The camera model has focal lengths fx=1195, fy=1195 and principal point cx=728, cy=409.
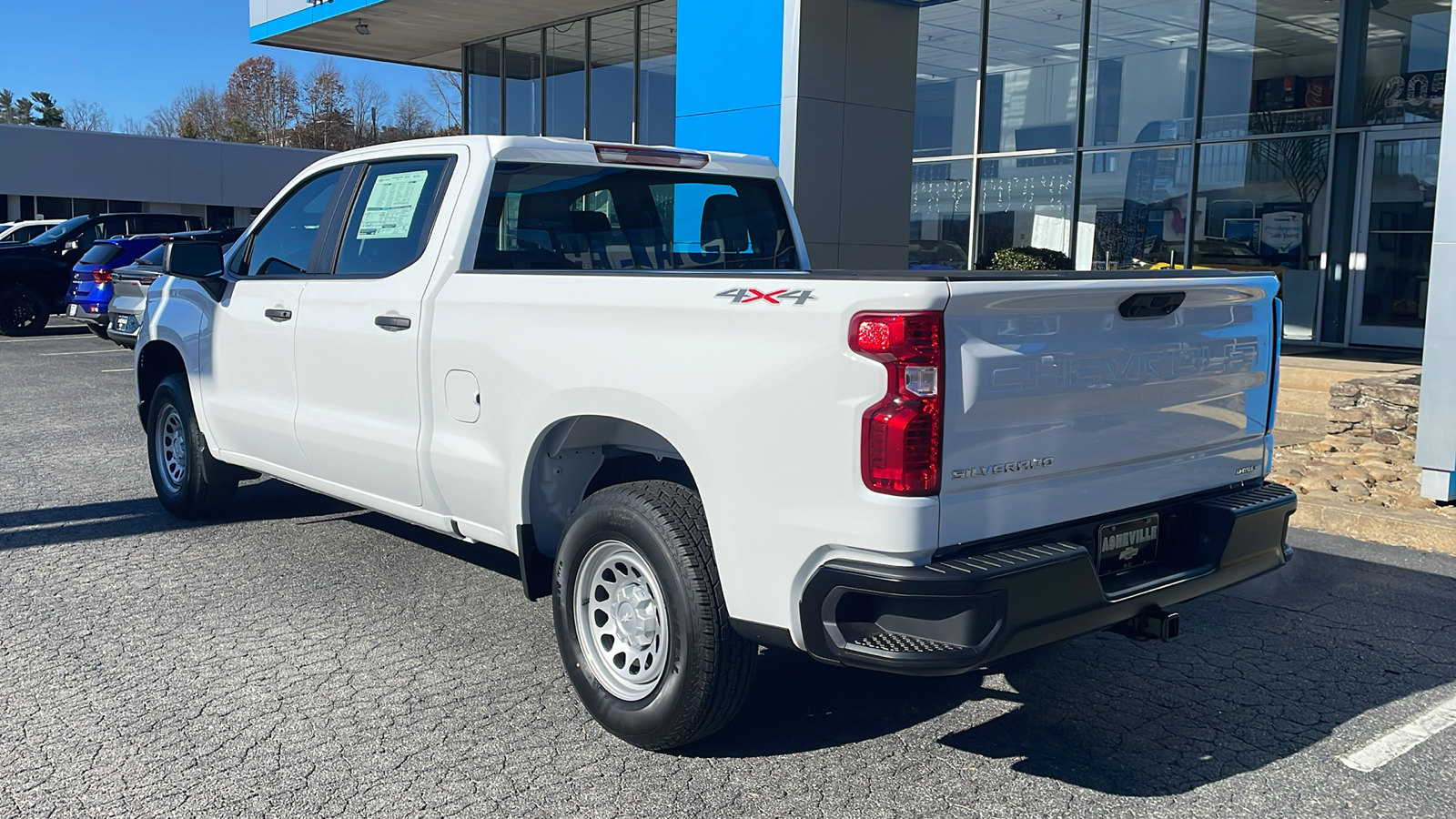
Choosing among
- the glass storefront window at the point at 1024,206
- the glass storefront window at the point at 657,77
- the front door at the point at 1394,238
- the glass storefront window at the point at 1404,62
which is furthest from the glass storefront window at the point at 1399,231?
the glass storefront window at the point at 657,77

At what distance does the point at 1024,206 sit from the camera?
16906mm

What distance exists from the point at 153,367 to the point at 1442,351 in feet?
25.4

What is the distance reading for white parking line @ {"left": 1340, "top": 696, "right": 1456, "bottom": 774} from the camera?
12.4ft

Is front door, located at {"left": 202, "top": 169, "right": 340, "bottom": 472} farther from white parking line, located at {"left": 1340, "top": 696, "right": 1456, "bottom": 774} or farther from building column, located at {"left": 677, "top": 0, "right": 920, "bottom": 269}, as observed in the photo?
building column, located at {"left": 677, "top": 0, "right": 920, "bottom": 269}

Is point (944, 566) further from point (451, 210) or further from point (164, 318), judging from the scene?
point (164, 318)

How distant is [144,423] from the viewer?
705cm

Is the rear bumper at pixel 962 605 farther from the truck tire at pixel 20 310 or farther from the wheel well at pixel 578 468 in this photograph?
the truck tire at pixel 20 310

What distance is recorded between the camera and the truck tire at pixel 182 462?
6.49m

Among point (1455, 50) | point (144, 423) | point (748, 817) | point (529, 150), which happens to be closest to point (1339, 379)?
point (1455, 50)

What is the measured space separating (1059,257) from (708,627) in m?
12.4

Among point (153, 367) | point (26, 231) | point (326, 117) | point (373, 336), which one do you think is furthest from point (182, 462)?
point (326, 117)

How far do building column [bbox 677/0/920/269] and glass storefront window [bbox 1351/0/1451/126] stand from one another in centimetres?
582

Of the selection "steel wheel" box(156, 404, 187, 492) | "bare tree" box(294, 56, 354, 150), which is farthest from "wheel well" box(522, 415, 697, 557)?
"bare tree" box(294, 56, 354, 150)

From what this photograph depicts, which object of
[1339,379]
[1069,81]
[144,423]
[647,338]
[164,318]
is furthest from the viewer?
[1069,81]
